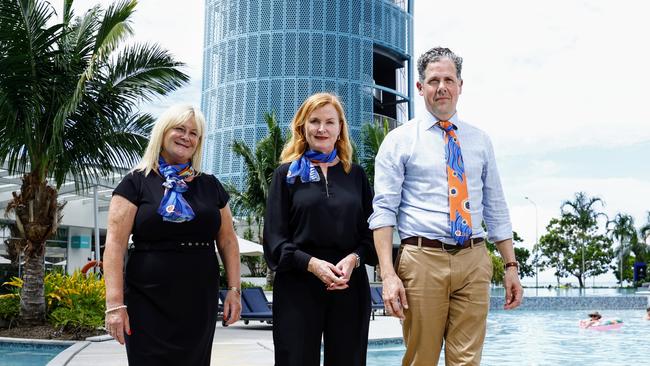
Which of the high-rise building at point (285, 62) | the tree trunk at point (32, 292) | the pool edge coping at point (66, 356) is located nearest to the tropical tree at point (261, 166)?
the tree trunk at point (32, 292)

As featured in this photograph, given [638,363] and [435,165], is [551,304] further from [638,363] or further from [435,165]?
[435,165]

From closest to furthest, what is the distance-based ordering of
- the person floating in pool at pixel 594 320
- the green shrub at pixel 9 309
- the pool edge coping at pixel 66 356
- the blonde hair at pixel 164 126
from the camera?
the blonde hair at pixel 164 126
the pool edge coping at pixel 66 356
the green shrub at pixel 9 309
the person floating in pool at pixel 594 320

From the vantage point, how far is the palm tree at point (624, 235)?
57094 mm

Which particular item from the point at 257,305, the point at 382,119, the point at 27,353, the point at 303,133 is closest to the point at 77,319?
the point at 27,353

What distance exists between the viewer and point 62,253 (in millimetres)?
31531

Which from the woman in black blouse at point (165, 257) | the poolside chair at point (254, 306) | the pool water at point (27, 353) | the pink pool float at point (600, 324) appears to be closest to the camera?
the woman in black blouse at point (165, 257)

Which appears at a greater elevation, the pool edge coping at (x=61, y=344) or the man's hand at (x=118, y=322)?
the man's hand at (x=118, y=322)

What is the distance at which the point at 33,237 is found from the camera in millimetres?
11602

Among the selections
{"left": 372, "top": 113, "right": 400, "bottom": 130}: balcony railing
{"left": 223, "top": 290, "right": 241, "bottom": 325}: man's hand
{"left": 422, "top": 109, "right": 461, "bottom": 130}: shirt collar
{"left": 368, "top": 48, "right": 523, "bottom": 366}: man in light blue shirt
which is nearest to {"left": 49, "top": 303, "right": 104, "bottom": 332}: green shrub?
{"left": 223, "top": 290, "right": 241, "bottom": 325}: man's hand

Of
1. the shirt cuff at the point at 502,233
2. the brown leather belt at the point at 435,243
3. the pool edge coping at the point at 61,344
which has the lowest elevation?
the pool edge coping at the point at 61,344

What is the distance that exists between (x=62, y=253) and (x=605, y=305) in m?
23.7

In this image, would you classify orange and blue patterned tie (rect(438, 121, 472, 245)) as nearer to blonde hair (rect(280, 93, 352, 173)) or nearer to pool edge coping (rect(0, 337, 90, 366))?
blonde hair (rect(280, 93, 352, 173))

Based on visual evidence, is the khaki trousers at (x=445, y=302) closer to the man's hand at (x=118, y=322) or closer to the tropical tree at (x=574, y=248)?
the man's hand at (x=118, y=322)

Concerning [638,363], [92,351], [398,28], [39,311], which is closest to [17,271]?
[39,311]
